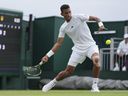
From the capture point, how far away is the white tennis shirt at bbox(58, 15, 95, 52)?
34.5 ft

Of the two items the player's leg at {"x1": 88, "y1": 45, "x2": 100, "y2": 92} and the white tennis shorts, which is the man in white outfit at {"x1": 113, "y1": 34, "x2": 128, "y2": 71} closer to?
the white tennis shorts

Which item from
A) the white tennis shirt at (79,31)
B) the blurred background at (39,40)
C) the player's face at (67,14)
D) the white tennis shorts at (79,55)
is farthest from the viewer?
the blurred background at (39,40)

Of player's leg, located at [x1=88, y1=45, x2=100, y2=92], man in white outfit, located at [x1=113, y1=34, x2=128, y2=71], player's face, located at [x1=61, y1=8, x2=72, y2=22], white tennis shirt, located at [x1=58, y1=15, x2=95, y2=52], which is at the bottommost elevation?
man in white outfit, located at [x1=113, y1=34, x2=128, y2=71]

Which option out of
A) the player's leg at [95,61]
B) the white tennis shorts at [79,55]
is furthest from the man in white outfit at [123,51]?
the player's leg at [95,61]

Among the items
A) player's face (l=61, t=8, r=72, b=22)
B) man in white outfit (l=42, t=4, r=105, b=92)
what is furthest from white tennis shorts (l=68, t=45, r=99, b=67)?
player's face (l=61, t=8, r=72, b=22)

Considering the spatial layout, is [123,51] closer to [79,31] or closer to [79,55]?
[79,55]

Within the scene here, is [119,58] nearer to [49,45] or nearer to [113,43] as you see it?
[113,43]

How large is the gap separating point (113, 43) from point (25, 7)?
3.28 m

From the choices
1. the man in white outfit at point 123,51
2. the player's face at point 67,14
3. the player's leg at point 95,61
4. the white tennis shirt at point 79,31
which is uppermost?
the player's face at point 67,14

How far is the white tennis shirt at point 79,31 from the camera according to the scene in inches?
414

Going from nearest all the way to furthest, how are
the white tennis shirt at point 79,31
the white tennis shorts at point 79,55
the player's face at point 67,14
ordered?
the player's face at point 67,14, the white tennis shirt at point 79,31, the white tennis shorts at point 79,55

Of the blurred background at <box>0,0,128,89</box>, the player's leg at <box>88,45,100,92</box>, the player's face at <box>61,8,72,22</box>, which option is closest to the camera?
the player's face at <box>61,8,72,22</box>

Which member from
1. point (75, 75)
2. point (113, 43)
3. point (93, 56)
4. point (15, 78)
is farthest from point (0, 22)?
point (93, 56)

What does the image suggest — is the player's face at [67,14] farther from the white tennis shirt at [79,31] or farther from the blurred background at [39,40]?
the blurred background at [39,40]
